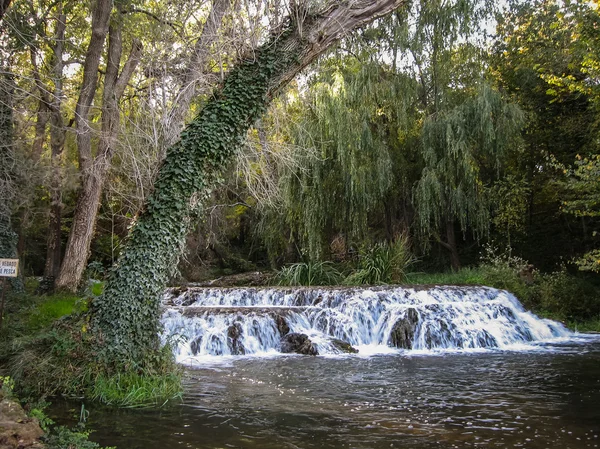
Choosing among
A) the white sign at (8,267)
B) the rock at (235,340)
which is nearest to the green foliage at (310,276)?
the rock at (235,340)

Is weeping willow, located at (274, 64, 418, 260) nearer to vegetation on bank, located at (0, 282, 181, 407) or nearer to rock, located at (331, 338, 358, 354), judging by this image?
rock, located at (331, 338, 358, 354)

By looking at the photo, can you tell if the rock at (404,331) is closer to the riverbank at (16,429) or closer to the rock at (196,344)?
the rock at (196,344)

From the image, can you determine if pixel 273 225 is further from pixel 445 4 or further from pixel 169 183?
pixel 169 183

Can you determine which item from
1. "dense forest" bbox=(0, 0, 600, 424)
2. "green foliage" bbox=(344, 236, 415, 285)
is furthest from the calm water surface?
"green foliage" bbox=(344, 236, 415, 285)

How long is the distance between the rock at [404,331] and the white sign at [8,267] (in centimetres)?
694

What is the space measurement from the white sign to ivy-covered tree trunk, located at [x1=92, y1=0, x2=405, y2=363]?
151 centimetres

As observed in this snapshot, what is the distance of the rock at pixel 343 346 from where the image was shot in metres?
9.88

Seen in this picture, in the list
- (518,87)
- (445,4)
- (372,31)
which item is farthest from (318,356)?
(518,87)

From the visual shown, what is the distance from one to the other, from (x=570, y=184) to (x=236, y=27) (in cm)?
923

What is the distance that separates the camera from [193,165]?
633cm

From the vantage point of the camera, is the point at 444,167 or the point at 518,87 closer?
the point at 444,167

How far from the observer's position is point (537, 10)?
1864 cm

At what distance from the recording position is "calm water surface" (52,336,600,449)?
4.44 m

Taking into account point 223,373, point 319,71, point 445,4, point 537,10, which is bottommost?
point 223,373
